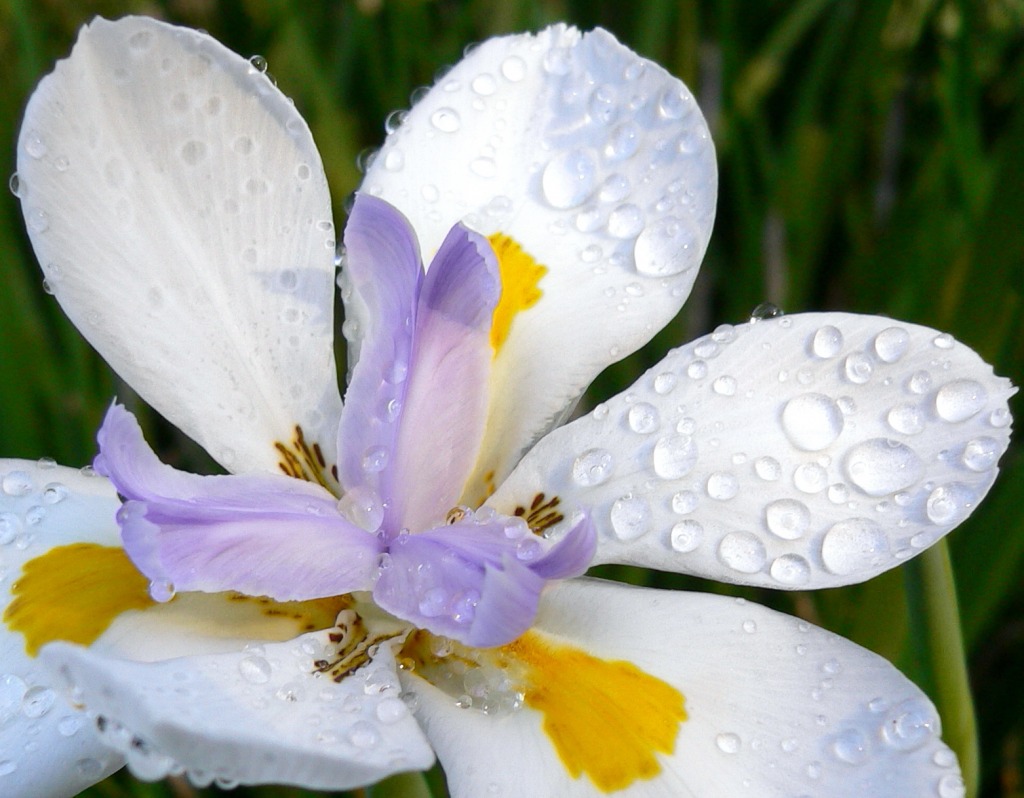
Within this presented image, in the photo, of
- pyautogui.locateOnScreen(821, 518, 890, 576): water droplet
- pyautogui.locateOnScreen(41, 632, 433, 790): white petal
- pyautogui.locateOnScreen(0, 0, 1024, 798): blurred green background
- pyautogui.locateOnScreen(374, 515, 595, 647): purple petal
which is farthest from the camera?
pyautogui.locateOnScreen(0, 0, 1024, 798): blurred green background

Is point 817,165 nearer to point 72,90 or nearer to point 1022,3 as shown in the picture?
point 1022,3

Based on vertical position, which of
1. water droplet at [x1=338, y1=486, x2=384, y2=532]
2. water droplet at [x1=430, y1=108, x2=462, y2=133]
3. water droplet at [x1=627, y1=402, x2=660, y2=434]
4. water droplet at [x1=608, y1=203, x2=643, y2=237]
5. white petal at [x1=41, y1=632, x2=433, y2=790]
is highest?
water droplet at [x1=430, y1=108, x2=462, y2=133]

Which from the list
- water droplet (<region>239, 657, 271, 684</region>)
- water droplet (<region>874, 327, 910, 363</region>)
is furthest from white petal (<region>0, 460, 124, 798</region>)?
water droplet (<region>874, 327, 910, 363</region>)

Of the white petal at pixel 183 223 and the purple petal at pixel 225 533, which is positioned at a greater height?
the white petal at pixel 183 223

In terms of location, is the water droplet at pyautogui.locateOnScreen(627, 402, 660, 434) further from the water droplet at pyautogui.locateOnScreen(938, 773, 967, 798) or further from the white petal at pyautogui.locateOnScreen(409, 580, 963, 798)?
the water droplet at pyautogui.locateOnScreen(938, 773, 967, 798)

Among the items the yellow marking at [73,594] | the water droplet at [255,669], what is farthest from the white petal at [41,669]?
the water droplet at [255,669]

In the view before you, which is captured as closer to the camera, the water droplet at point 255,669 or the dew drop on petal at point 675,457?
the water droplet at point 255,669

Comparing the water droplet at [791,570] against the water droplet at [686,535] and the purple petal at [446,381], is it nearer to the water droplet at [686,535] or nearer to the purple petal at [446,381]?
the water droplet at [686,535]
